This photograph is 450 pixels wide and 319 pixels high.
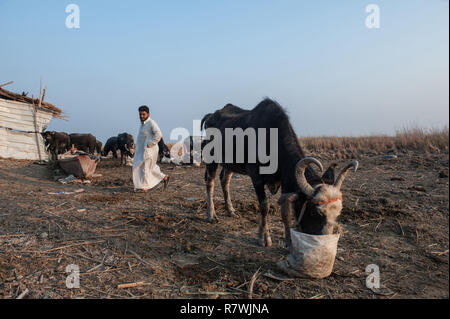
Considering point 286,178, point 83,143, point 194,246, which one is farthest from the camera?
point 83,143

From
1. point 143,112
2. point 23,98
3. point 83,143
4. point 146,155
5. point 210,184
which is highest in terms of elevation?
point 23,98

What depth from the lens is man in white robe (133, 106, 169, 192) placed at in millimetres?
8133

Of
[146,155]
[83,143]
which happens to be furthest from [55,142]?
[146,155]

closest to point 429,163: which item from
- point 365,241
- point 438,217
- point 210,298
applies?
point 438,217

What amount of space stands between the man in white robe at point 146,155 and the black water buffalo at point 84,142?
913 cm

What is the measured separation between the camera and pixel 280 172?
14.5 feet

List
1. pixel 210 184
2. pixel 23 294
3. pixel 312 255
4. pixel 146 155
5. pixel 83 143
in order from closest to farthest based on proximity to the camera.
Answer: pixel 23 294
pixel 312 255
pixel 210 184
pixel 146 155
pixel 83 143

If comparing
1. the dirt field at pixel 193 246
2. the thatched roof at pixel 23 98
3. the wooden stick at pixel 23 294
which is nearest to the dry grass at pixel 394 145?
the dirt field at pixel 193 246

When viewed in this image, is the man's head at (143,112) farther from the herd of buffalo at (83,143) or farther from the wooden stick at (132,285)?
the herd of buffalo at (83,143)

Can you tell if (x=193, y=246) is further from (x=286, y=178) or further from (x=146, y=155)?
(x=146, y=155)

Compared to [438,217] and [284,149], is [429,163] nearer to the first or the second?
[438,217]

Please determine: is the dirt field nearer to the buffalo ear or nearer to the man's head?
the buffalo ear

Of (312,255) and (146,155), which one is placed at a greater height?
(146,155)

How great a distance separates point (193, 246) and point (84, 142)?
544 inches
